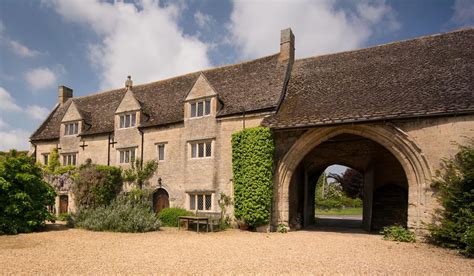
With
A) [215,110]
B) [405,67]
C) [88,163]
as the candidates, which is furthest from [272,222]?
[88,163]

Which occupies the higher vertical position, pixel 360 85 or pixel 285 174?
pixel 360 85

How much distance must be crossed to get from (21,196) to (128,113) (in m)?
8.73

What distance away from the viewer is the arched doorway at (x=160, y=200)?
1920 cm

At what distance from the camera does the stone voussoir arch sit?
40.9ft

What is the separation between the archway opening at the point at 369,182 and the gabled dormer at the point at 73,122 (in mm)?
15523

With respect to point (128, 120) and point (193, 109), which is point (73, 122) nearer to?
point (128, 120)

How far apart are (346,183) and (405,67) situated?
17726 mm

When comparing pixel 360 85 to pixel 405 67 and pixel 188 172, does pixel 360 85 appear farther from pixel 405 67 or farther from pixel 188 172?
pixel 188 172

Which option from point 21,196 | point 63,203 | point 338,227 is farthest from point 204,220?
point 63,203

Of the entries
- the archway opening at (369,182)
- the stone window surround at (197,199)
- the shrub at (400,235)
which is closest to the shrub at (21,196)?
the stone window surround at (197,199)

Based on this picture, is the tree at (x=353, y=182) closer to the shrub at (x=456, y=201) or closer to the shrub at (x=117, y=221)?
the shrub at (x=456, y=201)

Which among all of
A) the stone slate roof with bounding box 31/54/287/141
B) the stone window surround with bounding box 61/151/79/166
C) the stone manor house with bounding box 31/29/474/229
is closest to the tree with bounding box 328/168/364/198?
the stone manor house with bounding box 31/29/474/229

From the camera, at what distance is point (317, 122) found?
13.8m

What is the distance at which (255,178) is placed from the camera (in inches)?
592
